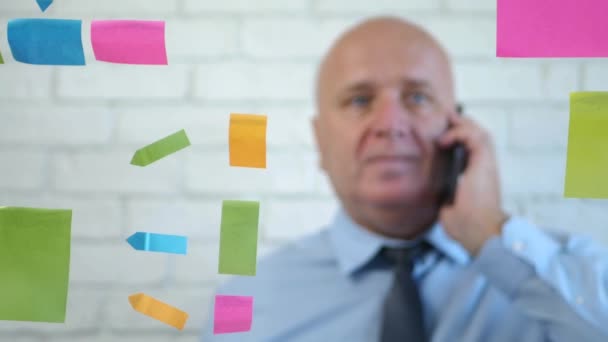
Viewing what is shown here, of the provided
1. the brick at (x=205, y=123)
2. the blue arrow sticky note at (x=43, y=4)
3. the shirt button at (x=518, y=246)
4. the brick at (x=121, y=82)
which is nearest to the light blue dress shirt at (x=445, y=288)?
the shirt button at (x=518, y=246)

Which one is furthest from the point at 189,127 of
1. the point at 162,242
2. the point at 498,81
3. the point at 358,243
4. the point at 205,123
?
the point at 498,81

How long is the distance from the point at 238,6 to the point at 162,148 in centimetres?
18

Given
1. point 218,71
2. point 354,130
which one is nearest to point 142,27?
point 218,71

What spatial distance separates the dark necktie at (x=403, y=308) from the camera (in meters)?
0.66

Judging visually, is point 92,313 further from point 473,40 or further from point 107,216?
point 473,40

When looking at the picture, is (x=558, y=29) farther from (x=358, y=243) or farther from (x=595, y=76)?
(x=358, y=243)

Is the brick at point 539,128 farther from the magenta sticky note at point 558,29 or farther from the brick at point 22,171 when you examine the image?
the brick at point 22,171

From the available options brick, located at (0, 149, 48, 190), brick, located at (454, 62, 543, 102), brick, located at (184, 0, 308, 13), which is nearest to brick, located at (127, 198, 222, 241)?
brick, located at (0, 149, 48, 190)

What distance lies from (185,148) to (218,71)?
92 mm

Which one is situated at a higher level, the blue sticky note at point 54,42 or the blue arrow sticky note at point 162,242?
the blue sticky note at point 54,42

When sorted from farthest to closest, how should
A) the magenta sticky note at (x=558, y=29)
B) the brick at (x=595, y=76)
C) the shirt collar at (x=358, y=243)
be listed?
the shirt collar at (x=358, y=243)
the brick at (x=595, y=76)
the magenta sticky note at (x=558, y=29)

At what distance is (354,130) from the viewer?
722 mm

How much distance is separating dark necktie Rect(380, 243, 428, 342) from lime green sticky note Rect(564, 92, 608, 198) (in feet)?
0.71

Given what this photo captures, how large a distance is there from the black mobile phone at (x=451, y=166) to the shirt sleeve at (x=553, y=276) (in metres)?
0.07
